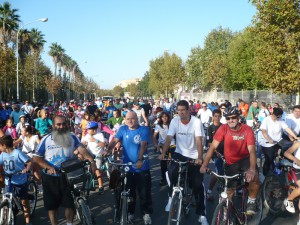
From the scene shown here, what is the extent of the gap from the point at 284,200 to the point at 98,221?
305 centimetres

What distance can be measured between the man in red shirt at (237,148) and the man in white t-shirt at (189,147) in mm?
444

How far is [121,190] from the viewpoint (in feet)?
18.5

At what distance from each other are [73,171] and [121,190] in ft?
3.79

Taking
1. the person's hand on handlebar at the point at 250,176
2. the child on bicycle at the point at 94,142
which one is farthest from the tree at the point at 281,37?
the person's hand on handlebar at the point at 250,176

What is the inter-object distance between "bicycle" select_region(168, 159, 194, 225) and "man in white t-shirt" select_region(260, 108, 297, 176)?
8.91ft

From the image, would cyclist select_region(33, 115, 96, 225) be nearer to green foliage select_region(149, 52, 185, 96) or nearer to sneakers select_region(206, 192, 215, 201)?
sneakers select_region(206, 192, 215, 201)

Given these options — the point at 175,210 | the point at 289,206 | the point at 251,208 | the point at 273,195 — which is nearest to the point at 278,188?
the point at 273,195

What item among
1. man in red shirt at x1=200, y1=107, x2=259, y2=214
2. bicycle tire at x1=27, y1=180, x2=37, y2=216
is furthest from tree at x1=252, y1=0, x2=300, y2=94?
bicycle tire at x1=27, y1=180, x2=37, y2=216

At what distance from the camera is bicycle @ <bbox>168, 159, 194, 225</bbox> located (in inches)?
203

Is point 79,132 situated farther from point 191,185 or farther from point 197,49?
point 197,49

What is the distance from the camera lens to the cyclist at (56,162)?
4.75m

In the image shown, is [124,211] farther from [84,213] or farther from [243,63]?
[243,63]

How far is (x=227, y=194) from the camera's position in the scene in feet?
15.2

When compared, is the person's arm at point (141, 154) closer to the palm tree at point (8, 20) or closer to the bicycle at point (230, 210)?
the bicycle at point (230, 210)
